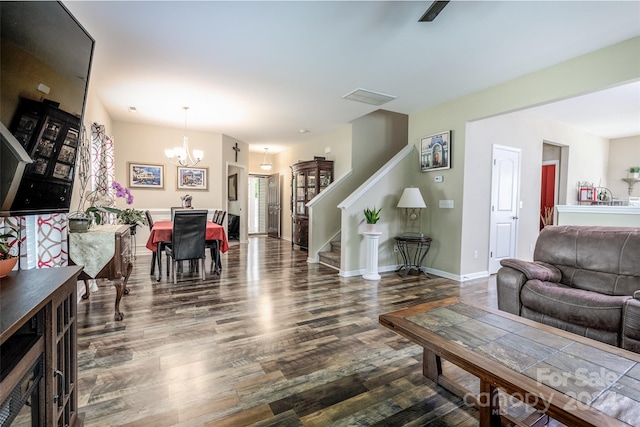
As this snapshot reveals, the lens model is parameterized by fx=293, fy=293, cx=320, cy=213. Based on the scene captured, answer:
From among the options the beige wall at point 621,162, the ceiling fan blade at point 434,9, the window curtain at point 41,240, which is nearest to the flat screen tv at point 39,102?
the window curtain at point 41,240

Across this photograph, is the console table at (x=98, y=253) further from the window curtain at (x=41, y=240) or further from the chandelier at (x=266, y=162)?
the chandelier at (x=266, y=162)

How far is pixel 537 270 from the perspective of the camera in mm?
2645

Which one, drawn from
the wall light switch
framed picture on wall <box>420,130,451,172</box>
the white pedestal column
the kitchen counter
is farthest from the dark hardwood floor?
framed picture on wall <box>420,130,451,172</box>

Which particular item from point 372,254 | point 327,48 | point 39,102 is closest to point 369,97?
point 327,48

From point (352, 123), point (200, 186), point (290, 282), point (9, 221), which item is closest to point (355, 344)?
point (290, 282)

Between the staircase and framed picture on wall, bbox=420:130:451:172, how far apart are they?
6.75 ft

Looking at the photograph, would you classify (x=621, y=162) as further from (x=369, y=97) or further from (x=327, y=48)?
(x=327, y=48)

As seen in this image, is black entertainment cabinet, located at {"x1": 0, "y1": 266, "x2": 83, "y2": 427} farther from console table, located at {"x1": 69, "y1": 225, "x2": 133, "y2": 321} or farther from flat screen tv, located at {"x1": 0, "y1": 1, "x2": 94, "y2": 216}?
console table, located at {"x1": 69, "y1": 225, "x2": 133, "y2": 321}

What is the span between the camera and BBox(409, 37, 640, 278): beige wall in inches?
126

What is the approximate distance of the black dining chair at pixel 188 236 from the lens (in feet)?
13.1

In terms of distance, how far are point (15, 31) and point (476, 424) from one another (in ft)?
9.16

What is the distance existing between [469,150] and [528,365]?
3.71m

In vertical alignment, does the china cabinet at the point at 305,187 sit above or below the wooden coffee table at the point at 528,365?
above

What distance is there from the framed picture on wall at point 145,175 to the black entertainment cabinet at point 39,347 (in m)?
5.30
